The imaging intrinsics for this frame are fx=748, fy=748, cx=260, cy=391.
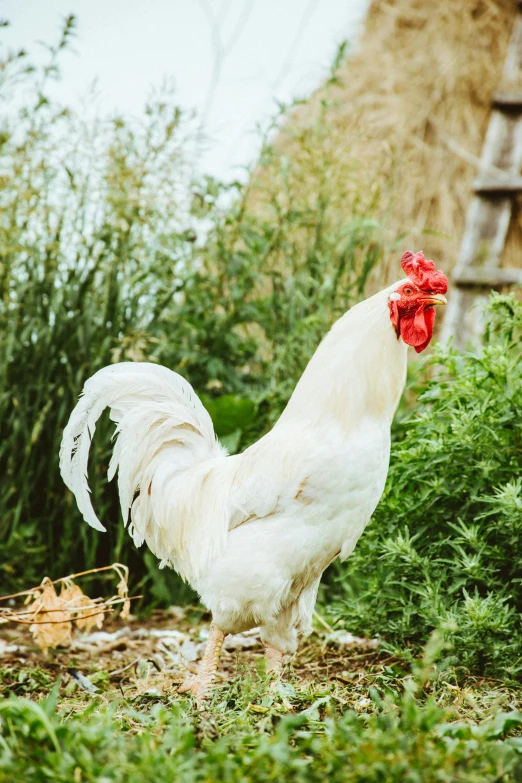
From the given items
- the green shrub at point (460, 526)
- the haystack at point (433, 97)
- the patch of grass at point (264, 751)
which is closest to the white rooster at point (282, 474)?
the green shrub at point (460, 526)

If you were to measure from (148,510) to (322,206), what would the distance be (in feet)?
8.49

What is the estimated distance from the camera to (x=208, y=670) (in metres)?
2.62

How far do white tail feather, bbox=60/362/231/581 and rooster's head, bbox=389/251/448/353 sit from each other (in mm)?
805

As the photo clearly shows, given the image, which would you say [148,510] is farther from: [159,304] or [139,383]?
[159,304]

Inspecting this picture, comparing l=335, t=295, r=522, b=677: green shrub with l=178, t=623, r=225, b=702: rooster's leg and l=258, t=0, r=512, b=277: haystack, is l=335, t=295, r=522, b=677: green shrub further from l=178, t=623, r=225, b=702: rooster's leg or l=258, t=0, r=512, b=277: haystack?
l=258, t=0, r=512, b=277: haystack

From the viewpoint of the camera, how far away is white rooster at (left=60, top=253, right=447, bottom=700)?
2.51 meters

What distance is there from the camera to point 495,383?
2988 mm

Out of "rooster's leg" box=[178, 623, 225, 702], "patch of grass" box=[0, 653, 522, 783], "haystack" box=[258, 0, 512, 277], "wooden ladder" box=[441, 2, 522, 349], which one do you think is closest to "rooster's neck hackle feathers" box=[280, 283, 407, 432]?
"rooster's leg" box=[178, 623, 225, 702]

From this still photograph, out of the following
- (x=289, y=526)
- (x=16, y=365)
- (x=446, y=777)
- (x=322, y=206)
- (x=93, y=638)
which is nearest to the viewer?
(x=446, y=777)

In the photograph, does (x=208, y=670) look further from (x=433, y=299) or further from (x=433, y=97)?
(x=433, y=97)

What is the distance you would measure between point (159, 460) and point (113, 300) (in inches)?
68.9

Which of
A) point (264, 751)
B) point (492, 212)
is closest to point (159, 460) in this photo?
point (264, 751)

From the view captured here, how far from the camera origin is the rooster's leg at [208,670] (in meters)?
2.59

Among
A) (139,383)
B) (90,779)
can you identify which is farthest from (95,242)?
(90,779)
